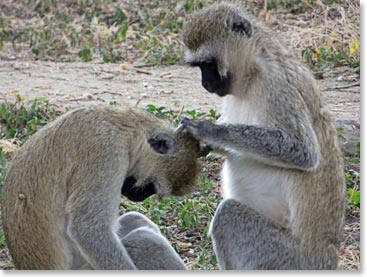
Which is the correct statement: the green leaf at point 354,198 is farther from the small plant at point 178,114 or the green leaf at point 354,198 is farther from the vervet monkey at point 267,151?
the small plant at point 178,114

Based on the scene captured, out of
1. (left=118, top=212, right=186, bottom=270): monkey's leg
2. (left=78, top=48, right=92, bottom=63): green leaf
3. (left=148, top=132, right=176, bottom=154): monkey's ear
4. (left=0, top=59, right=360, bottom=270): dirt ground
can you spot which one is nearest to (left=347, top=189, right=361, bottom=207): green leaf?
(left=0, top=59, right=360, bottom=270): dirt ground

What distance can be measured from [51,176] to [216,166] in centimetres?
319

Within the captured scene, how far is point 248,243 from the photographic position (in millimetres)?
6449

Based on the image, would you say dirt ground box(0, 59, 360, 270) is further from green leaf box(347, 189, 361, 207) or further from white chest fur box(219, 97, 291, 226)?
white chest fur box(219, 97, 291, 226)

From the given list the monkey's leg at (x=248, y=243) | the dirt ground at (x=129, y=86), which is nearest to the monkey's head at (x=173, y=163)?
the monkey's leg at (x=248, y=243)

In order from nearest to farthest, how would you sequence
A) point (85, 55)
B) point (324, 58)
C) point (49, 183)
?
point (49, 183) → point (324, 58) → point (85, 55)

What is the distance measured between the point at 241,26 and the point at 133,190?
1289mm

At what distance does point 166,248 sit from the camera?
627 centimetres

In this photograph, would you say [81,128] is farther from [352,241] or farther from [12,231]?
[352,241]

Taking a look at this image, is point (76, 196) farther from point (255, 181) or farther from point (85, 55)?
point (85, 55)

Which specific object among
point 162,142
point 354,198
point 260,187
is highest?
point 162,142

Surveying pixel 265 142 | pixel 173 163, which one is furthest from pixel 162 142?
pixel 265 142

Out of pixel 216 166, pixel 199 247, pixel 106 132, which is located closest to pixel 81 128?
pixel 106 132

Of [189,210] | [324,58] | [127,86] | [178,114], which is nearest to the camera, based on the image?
[189,210]
